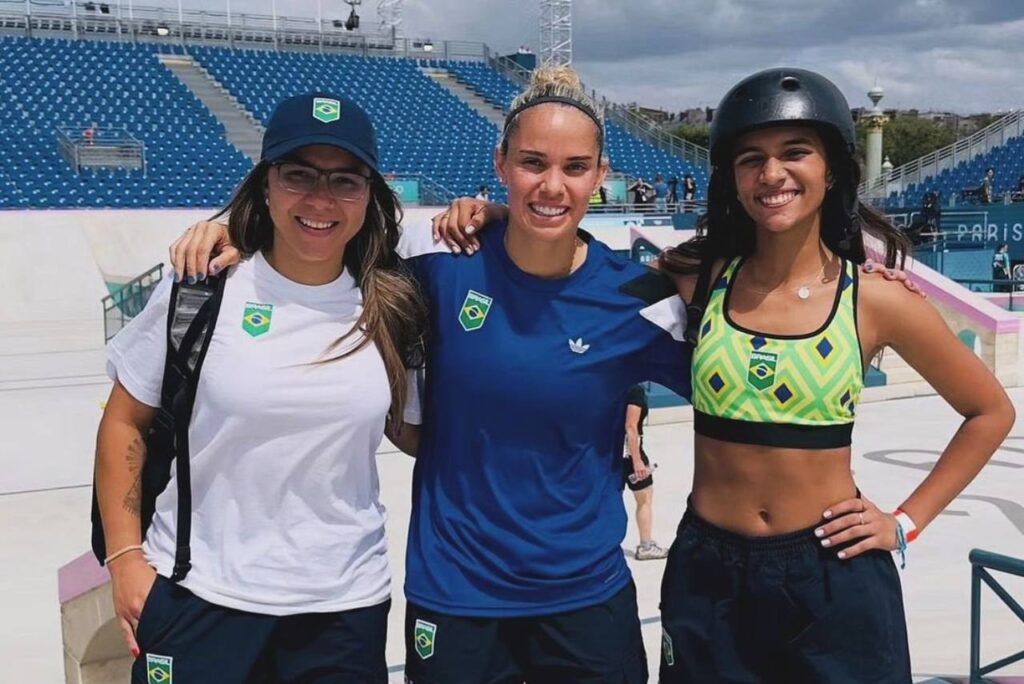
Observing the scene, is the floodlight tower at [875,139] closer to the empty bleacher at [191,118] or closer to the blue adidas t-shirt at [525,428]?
the empty bleacher at [191,118]

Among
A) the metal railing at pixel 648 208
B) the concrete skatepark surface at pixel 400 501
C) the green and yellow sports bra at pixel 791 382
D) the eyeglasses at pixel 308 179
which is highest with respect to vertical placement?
the eyeglasses at pixel 308 179

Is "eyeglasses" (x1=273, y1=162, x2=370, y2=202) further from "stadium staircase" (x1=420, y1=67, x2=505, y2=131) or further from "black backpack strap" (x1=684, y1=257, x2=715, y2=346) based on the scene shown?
"stadium staircase" (x1=420, y1=67, x2=505, y2=131)

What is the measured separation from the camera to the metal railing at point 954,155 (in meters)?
30.6

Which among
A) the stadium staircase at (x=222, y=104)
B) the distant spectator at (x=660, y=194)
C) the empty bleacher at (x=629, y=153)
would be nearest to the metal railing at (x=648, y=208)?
the distant spectator at (x=660, y=194)

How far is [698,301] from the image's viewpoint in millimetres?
2381

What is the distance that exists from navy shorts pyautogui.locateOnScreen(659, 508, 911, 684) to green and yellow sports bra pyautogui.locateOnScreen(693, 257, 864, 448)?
0.23 meters

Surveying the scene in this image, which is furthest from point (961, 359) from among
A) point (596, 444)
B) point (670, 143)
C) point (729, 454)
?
point (670, 143)

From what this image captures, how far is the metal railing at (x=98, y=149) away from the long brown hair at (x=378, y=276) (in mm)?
21068

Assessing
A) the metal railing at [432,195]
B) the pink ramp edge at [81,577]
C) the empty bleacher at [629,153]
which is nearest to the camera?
the pink ramp edge at [81,577]

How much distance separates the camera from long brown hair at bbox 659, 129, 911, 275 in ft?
7.68

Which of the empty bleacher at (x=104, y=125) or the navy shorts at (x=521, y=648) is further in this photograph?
the empty bleacher at (x=104, y=125)

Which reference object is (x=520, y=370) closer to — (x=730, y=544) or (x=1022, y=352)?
(x=730, y=544)

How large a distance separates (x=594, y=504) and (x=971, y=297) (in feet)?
39.2

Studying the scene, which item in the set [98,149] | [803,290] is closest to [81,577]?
[803,290]
